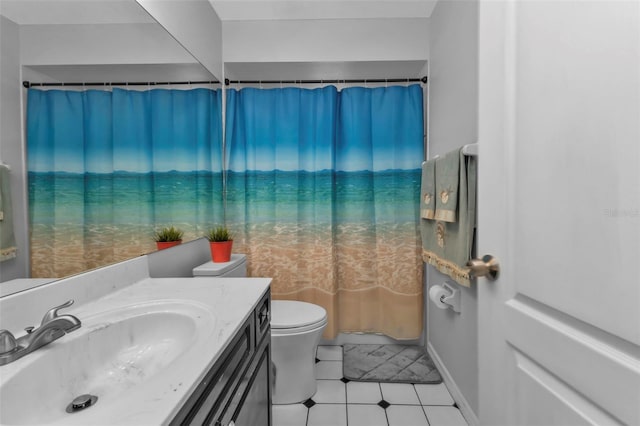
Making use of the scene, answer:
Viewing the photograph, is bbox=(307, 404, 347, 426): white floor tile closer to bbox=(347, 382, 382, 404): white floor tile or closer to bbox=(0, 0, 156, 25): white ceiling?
bbox=(347, 382, 382, 404): white floor tile

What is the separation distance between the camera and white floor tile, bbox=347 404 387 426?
1.52 m

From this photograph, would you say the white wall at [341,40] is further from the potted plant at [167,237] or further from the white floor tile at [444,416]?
the white floor tile at [444,416]

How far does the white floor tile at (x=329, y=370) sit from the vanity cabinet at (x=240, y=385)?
2.63ft

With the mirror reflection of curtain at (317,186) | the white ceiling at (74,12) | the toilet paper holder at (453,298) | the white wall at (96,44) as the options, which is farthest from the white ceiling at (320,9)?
the toilet paper holder at (453,298)

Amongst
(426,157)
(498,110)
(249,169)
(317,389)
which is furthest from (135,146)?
(426,157)

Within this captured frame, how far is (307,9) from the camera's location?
1.98 meters

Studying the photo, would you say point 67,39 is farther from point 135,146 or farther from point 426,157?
point 426,157

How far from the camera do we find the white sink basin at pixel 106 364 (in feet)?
1.73

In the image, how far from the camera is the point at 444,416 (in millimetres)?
1568

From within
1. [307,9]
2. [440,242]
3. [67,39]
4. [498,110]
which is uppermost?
[307,9]

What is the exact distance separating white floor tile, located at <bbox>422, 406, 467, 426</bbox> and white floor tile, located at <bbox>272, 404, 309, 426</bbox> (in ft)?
2.20

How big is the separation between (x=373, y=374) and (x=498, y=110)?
5.76ft

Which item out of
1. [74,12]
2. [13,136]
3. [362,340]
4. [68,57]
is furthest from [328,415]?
[74,12]

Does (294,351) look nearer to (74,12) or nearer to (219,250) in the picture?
(219,250)
